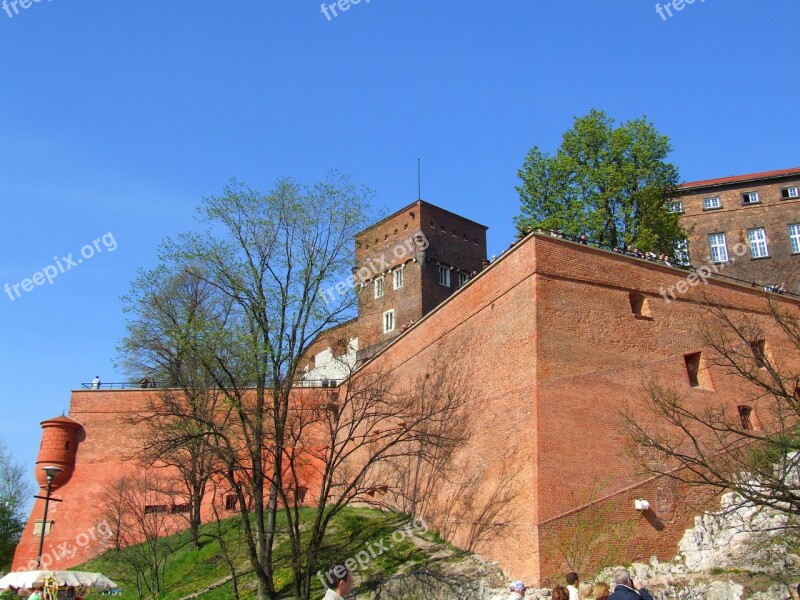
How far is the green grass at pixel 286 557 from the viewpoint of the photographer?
19969 millimetres

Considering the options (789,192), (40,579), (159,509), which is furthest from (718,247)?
(40,579)

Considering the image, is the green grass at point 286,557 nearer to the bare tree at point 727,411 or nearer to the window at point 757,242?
the bare tree at point 727,411

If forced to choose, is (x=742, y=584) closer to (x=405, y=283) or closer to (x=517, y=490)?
(x=517, y=490)

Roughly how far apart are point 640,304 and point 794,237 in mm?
22902

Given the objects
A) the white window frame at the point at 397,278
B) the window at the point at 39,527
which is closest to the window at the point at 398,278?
the white window frame at the point at 397,278

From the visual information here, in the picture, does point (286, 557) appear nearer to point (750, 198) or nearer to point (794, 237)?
point (794, 237)

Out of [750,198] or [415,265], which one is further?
[750,198]

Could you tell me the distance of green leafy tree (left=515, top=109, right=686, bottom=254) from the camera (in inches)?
1145

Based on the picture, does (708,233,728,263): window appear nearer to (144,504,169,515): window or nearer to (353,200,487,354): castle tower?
(353,200,487,354): castle tower

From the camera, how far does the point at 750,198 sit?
133ft

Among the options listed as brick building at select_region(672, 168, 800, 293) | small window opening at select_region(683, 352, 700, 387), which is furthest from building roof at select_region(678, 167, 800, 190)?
small window opening at select_region(683, 352, 700, 387)

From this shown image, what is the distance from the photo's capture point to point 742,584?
14.7 metres

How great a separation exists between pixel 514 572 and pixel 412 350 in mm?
10309

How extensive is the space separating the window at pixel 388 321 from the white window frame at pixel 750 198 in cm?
2022
